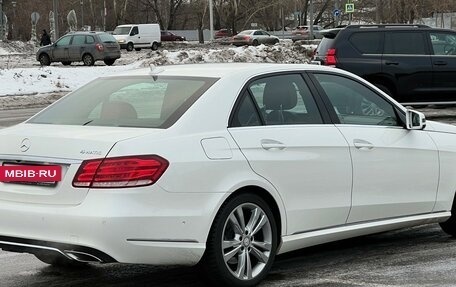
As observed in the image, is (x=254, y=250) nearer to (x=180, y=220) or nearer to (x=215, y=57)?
(x=180, y=220)

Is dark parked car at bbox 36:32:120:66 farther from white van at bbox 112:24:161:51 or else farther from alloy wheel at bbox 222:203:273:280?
alloy wheel at bbox 222:203:273:280

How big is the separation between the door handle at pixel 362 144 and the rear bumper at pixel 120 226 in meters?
1.34

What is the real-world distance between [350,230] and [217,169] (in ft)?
4.41

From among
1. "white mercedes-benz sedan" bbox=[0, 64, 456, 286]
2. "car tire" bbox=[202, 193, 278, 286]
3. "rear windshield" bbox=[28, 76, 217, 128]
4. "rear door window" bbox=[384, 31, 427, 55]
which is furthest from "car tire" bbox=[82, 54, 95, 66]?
"car tire" bbox=[202, 193, 278, 286]

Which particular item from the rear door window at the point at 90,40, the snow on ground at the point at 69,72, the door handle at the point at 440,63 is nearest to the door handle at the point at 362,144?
the door handle at the point at 440,63

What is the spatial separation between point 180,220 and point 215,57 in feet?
90.3

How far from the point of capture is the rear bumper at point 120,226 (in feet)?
14.9

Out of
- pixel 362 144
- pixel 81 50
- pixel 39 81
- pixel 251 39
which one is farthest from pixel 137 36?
pixel 362 144

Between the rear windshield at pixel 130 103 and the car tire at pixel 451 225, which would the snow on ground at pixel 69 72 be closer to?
the rear windshield at pixel 130 103

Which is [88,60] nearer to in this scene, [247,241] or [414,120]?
[414,120]

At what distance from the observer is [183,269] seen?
18.9 ft

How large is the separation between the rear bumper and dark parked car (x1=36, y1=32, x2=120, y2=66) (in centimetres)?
3335

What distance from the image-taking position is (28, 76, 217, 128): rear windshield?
5156 mm

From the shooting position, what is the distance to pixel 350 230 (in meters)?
5.71
